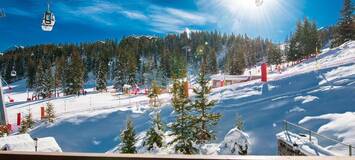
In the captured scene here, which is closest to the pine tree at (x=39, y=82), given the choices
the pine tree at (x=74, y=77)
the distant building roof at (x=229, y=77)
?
the pine tree at (x=74, y=77)

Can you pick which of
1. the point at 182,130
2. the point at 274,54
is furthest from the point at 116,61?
the point at 182,130

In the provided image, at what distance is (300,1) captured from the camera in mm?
5555

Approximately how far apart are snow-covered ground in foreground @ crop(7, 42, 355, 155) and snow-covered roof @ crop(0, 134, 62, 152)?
651cm

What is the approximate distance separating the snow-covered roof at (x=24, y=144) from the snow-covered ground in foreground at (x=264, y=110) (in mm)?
→ 6514

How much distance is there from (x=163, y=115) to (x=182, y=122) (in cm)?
717

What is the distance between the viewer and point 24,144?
26.4 feet

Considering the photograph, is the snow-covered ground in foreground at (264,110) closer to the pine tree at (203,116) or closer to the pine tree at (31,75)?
the pine tree at (203,116)

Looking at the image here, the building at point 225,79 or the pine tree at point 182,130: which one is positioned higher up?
the building at point 225,79

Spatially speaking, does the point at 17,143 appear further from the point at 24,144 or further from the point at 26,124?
the point at 26,124

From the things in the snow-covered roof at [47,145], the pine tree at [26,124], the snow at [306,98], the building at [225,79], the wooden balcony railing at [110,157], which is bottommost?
the pine tree at [26,124]

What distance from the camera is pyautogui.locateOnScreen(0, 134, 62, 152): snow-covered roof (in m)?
7.32

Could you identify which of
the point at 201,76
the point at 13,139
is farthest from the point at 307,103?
the point at 13,139

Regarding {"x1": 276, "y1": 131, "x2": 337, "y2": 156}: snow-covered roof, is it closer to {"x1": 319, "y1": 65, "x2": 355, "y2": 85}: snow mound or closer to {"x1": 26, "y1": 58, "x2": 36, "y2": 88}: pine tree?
{"x1": 319, "y1": 65, "x2": 355, "y2": 85}: snow mound

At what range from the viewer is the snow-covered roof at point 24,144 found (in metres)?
7.32
